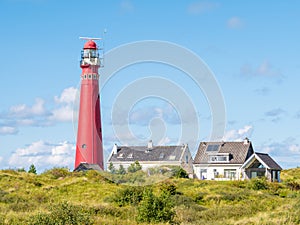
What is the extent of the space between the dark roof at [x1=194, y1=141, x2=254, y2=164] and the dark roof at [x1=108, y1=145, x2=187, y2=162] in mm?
2148

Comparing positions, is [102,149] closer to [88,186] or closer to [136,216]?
[88,186]

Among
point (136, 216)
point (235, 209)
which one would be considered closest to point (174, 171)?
point (235, 209)

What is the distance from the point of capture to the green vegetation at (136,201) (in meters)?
20.7

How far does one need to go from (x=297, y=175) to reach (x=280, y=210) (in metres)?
28.2

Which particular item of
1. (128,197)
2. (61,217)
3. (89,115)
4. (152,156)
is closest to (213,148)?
(152,156)

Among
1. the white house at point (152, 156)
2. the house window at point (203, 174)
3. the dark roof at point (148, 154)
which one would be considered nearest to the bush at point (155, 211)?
the house window at point (203, 174)

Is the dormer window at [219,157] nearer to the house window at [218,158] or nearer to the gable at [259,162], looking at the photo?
the house window at [218,158]

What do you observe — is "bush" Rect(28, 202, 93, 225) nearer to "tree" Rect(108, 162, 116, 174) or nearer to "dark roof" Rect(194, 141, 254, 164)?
"tree" Rect(108, 162, 116, 174)

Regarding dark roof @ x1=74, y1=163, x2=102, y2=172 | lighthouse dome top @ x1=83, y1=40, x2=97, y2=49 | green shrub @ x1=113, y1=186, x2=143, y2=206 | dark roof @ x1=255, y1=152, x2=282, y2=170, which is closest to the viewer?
green shrub @ x1=113, y1=186, x2=143, y2=206

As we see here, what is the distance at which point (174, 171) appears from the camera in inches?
1715

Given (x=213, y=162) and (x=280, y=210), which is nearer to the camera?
(x=280, y=210)

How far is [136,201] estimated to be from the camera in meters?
27.8

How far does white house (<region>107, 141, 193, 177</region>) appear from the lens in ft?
169

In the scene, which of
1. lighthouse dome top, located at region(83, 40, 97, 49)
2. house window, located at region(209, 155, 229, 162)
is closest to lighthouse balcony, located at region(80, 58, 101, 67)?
lighthouse dome top, located at region(83, 40, 97, 49)
